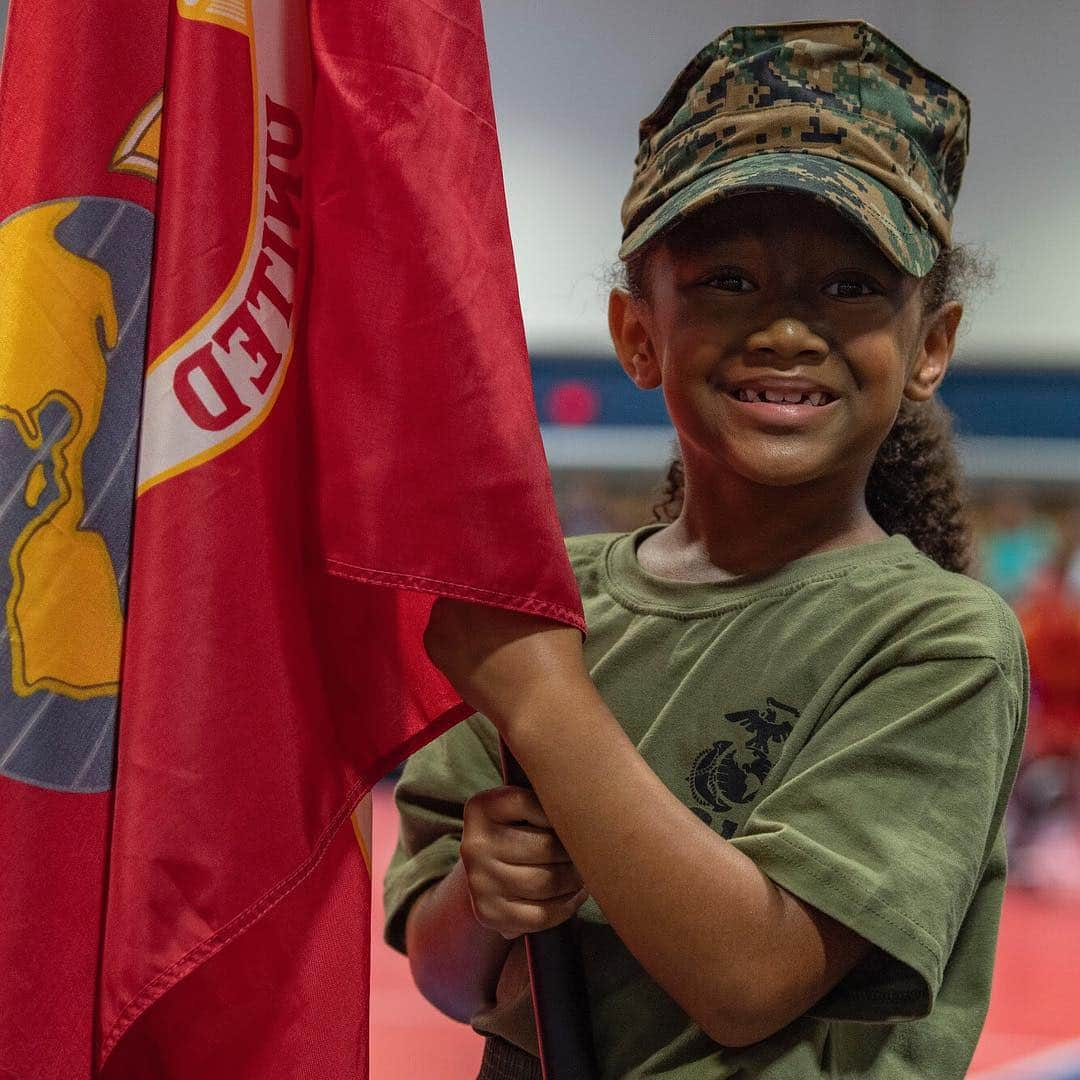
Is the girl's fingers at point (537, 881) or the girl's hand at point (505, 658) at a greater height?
the girl's hand at point (505, 658)

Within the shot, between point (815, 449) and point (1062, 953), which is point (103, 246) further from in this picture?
point (1062, 953)

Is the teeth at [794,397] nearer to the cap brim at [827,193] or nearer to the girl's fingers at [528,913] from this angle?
the cap brim at [827,193]

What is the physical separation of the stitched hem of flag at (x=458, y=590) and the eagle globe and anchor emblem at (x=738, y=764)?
165mm

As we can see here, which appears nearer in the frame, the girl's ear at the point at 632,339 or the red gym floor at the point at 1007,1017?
the girl's ear at the point at 632,339

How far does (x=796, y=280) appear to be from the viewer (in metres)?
0.98

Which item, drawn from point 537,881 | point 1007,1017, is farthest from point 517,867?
point 1007,1017

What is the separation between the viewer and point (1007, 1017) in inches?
136

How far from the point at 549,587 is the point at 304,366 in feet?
0.71

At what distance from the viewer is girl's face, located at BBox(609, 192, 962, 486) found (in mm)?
974

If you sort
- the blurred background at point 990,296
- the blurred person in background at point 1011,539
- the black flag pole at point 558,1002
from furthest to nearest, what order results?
the blurred person in background at point 1011,539
the blurred background at point 990,296
the black flag pole at point 558,1002

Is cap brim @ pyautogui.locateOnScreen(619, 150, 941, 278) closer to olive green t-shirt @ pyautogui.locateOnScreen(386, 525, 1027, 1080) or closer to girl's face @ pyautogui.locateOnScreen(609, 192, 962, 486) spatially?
girl's face @ pyautogui.locateOnScreen(609, 192, 962, 486)

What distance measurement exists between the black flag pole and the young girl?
0.02 m

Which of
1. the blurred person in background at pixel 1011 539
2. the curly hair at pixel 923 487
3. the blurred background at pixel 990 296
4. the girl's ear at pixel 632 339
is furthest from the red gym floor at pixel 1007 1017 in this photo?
the girl's ear at pixel 632 339

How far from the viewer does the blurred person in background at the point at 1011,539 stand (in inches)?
235
